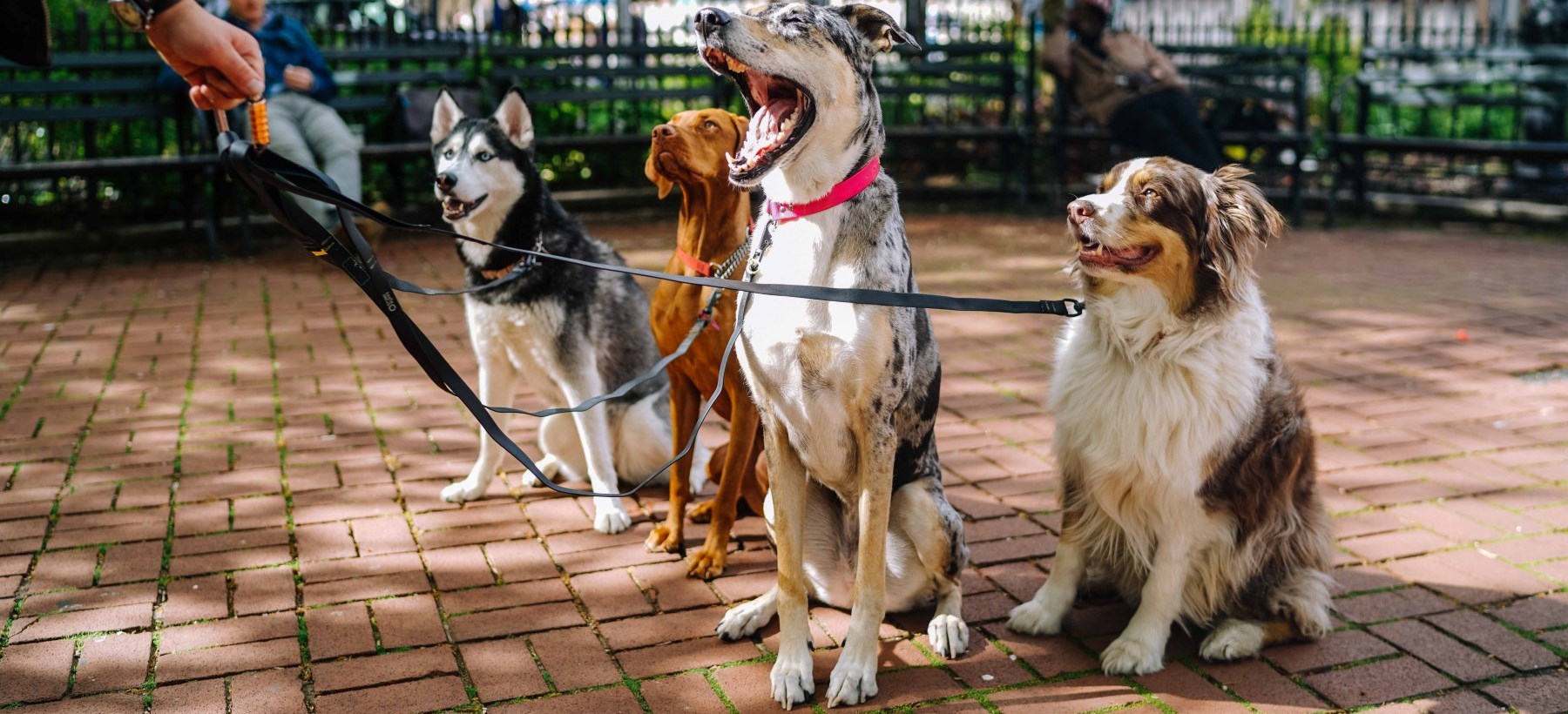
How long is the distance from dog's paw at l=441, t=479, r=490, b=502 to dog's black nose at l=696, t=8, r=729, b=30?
2.42 metres

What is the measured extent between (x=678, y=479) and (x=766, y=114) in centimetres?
156

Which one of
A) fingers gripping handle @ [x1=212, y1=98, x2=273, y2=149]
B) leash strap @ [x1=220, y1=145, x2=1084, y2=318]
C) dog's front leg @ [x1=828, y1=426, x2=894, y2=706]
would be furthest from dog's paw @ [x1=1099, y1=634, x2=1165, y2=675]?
fingers gripping handle @ [x1=212, y1=98, x2=273, y2=149]

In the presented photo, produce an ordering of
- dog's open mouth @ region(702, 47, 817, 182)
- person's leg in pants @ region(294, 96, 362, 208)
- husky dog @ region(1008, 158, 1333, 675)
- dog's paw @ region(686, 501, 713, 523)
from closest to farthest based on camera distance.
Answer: dog's open mouth @ region(702, 47, 817, 182), husky dog @ region(1008, 158, 1333, 675), dog's paw @ region(686, 501, 713, 523), person's leg in pants @ region(294, 96, 362, 208)

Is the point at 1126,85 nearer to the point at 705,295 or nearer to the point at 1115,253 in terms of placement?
the point at 705,295

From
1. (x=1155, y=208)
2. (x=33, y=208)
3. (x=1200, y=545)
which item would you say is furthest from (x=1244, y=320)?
(x=33, y=208)

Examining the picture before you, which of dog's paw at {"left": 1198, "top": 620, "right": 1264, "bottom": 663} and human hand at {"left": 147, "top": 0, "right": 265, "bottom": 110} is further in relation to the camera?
dog's paw at {"left": 1198, "top": 620, "right": 1264, "bottom": 663}

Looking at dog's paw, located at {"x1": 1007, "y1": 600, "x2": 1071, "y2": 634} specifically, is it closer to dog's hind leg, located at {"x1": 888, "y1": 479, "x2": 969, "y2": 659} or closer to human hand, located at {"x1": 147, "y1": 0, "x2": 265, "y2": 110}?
dog's hind leg, located at {"x1": 888, "y1": 479, "x2": 969, "y2": 659}

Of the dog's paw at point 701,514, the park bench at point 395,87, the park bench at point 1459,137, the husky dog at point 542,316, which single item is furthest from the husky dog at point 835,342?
the park bench at point 1459,137

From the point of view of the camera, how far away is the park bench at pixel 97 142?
857 centimetres

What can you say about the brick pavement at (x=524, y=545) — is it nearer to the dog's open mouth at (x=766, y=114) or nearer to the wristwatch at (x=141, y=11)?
the dog's open mouth at (x=766, y=114)

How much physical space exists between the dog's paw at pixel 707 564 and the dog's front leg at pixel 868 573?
32.4 inches

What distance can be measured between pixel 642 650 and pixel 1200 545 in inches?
62.9

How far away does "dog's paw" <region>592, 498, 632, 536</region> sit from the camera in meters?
4.32

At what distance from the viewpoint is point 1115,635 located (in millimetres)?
3557
